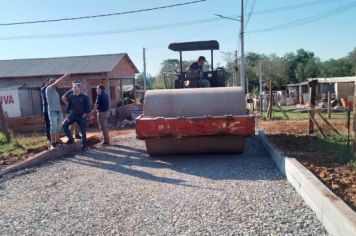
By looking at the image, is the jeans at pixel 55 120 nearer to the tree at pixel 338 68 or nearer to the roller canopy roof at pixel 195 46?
the roller canopy roof at pixel 195 46

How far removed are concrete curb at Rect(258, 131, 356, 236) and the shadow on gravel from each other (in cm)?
56

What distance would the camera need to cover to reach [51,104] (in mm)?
9523

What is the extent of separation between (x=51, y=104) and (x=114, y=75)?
671 inches

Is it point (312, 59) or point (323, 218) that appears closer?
point (323, 218)

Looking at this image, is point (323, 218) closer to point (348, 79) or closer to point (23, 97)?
point (23, 97)

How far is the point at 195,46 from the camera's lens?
10656 mm

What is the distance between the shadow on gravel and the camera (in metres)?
6.69

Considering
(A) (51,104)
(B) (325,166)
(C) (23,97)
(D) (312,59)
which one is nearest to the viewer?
(B) (325,166)

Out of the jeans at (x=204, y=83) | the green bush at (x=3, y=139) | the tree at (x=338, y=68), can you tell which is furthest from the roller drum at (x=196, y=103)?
the tree at (x=338, y=68)

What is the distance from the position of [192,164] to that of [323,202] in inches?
143

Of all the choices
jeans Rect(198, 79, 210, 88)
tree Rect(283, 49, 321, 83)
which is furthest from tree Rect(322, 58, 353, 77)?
jeans Rect(198, 79, 210, 88)

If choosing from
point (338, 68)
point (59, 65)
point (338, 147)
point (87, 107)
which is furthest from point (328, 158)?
point (338, 68)

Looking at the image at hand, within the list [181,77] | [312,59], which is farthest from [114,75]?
[312,59]

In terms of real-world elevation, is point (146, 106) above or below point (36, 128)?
above
